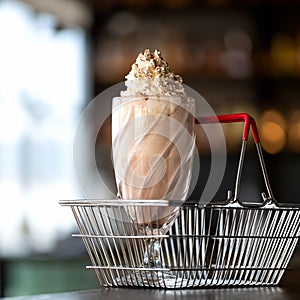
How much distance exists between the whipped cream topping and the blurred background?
10.2ft

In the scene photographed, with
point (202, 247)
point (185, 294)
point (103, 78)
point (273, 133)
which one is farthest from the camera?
point (103, 78)

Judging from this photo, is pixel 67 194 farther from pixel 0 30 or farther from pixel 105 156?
pixel 0 30

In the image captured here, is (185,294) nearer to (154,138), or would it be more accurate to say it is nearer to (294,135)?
(154,138)

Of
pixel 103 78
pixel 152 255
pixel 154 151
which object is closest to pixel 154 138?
pixel 154 151

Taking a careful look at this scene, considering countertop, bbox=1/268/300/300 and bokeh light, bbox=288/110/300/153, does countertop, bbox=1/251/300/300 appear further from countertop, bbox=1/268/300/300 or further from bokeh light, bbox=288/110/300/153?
bokeh light, bbox=288/110/300/153

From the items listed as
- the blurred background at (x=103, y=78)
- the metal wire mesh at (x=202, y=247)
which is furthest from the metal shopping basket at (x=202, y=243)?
the blurred background at (x=103, y=78)

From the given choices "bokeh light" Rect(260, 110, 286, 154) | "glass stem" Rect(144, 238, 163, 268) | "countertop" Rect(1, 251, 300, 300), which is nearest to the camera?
"countertop" Rect(1, 251, 300, 300)

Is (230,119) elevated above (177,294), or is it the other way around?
(230,119)

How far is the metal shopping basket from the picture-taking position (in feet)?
2.92

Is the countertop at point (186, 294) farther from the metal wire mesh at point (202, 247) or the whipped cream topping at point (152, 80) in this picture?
the whipped cream topping at point (152, 80)

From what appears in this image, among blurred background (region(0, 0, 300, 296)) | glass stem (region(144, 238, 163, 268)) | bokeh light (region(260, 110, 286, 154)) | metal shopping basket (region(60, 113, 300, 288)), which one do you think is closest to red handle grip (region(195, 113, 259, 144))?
metal shopping basket (region(60, 113, 300, 288))

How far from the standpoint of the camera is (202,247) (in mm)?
947

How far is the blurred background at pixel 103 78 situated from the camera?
442cm

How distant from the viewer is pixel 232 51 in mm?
4473
